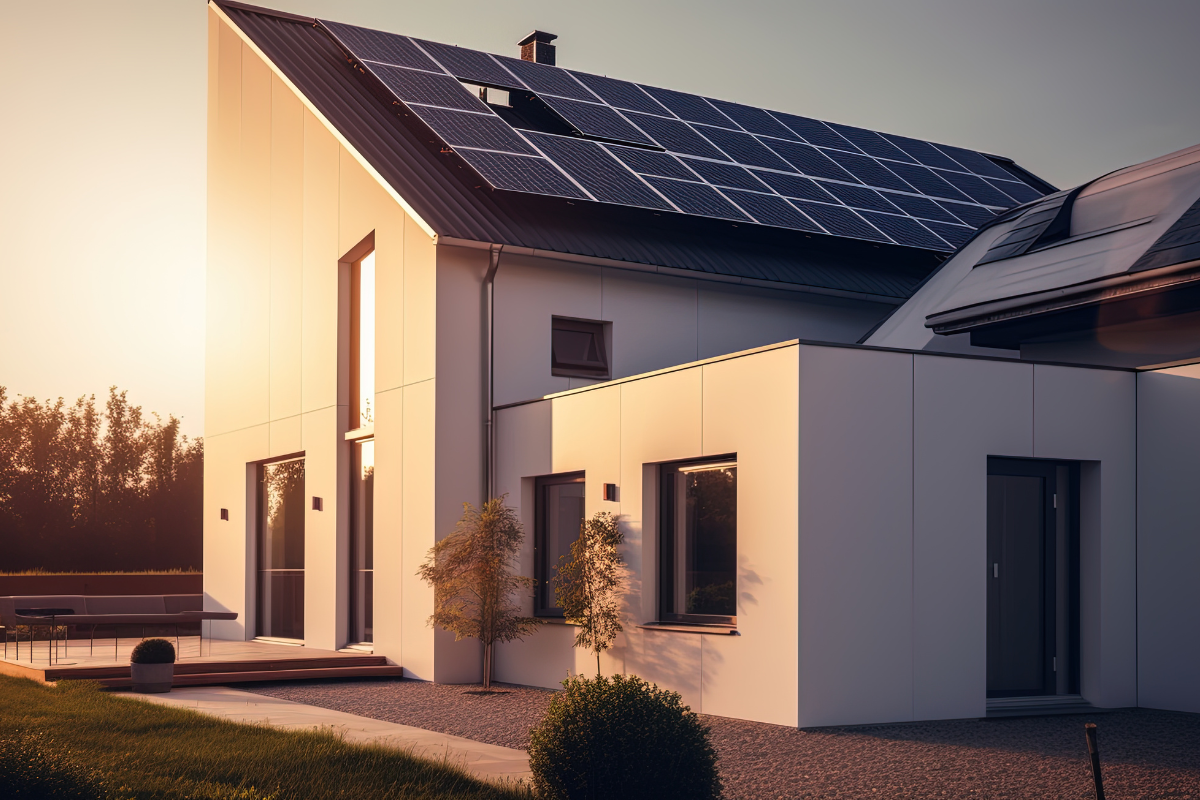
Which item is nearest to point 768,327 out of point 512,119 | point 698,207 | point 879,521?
point 698,207

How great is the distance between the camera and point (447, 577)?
553 inches

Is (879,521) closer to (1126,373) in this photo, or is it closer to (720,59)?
(1126,373)

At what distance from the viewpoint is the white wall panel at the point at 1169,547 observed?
39.0ft

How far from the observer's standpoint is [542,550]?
15.0 meters

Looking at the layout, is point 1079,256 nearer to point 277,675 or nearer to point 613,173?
point 613,173

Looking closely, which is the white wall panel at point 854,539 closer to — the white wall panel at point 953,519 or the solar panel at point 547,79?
the white wall panel at point 953,519

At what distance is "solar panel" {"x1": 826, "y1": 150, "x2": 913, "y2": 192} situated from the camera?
812 inches

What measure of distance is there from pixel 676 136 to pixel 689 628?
9979mm

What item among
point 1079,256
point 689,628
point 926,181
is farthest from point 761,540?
point 926,181

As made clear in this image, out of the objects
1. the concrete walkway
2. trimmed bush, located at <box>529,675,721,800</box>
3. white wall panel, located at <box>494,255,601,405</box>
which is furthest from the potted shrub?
trimmed bush, located at <box>529,675,721,800</box>

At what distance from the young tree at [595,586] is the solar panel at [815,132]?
11.6 metres

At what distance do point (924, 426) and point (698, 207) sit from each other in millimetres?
→ 6108

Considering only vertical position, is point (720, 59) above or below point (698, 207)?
above

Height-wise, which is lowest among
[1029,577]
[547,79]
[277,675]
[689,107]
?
[277,675]
